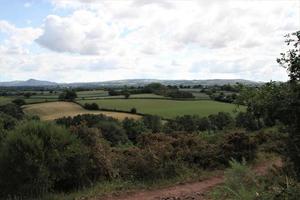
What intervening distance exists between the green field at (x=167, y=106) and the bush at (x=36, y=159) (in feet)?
135

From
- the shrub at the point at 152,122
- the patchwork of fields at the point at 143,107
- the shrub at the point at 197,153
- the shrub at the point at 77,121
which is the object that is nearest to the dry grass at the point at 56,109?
the patchwork of fields at the point at 143,107

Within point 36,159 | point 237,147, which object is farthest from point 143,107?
point 36,159

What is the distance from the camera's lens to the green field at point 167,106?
175 ft

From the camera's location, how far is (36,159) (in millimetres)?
8992

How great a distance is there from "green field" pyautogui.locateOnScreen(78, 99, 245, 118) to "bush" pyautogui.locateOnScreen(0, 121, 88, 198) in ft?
135

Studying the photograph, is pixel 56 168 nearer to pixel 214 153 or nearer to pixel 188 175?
pixel 188 175

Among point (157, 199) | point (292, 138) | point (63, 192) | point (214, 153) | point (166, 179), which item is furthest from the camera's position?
point (214, 153)

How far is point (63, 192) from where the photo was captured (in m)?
9.62

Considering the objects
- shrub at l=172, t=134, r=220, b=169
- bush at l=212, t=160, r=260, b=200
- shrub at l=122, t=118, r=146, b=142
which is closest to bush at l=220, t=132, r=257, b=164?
shrub at l=172, t=134, r=220, b=169

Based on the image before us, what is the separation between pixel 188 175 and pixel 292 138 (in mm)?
4742

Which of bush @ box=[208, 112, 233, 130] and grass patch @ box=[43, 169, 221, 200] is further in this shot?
bush @ box=[208, 112, 233, 130]

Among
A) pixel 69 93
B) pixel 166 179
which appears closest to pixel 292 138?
pixel 166 179

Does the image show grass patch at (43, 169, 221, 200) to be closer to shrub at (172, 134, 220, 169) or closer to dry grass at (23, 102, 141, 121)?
shrub at (172, 134, 220, 169)

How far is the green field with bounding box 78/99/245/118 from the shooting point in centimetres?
5328
